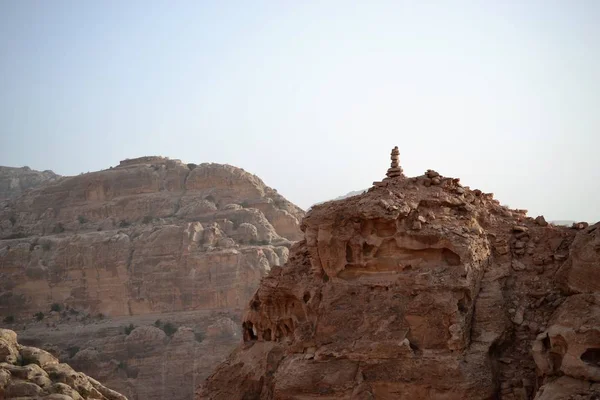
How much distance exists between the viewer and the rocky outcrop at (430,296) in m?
14.0

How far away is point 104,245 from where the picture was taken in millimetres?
59781

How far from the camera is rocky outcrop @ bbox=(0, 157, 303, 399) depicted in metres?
50.4

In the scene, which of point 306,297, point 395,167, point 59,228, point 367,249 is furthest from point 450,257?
point 59,228

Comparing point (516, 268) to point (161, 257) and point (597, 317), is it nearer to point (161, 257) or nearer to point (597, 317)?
point (597, 317)

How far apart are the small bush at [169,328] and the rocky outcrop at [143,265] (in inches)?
4.7

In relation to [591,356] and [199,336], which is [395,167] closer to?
[591,356]

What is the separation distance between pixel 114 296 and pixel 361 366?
4593cm

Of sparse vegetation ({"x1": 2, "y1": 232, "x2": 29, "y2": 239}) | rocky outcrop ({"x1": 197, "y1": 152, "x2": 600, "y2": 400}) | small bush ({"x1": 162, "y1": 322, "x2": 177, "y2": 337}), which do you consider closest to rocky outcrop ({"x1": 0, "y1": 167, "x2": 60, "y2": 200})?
sparse vegetation ({"x1": 2, "y1": 232, "x2": 29, "y2": 239})

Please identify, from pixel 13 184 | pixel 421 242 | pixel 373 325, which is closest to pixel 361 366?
pixel 373 325

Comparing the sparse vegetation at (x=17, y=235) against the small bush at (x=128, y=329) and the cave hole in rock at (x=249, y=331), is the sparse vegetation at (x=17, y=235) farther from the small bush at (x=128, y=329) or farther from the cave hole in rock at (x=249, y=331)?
the cave hole in rock at (x=249, y=331)

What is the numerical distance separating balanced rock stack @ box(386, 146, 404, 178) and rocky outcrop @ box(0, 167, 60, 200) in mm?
88456

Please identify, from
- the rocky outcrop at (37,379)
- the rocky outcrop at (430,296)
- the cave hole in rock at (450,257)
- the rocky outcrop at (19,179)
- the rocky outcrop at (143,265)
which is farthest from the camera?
the rocky outcrop at (19,179)

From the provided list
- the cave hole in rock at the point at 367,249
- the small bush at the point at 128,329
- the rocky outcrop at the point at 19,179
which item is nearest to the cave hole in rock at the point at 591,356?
the cave hole in rock at the point at 367,249

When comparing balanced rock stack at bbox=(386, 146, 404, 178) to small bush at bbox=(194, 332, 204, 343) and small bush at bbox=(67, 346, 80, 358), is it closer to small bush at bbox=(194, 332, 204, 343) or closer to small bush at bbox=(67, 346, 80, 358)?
small bush at bbox=(194, 332, 204, 343)
